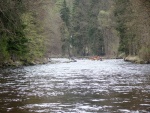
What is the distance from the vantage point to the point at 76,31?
125500 mm

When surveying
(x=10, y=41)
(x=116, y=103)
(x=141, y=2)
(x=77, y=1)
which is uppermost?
(x=77, y=1)

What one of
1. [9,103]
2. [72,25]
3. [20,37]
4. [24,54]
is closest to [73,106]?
[9,103]

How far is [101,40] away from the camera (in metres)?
116

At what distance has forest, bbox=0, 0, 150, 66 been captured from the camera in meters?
37.1

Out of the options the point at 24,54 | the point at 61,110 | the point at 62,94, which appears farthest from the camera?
the point at 24,54

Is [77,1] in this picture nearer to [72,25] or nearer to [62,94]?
[72,25]

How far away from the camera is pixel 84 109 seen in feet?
→ 32.9

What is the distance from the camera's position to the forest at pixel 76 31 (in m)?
37.1

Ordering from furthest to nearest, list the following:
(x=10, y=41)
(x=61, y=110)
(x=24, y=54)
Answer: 1. (x=24, y=54)
2. (x=10, y=41)
3. (x=61, y=110)

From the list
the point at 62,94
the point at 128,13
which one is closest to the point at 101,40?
the point at 128,13

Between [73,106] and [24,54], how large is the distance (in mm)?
35188

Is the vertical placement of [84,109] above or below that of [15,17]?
below

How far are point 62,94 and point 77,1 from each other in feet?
369

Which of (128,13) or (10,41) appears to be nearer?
(10,41)
